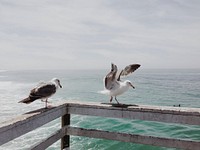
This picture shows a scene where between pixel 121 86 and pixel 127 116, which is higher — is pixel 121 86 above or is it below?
above

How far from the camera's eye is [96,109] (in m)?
3.04

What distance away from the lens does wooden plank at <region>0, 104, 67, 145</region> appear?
7.02ft

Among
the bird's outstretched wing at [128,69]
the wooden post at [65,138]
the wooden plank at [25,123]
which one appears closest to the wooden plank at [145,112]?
the wooden post at [65,138]

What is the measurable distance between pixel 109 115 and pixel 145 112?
43cm

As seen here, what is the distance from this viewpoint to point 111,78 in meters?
3.73

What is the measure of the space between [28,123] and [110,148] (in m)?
10.0

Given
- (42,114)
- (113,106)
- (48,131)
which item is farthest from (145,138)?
(48,131)

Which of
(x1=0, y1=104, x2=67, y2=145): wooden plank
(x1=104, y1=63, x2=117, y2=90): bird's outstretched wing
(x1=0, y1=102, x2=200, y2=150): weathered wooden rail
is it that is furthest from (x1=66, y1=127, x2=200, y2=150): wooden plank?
(x1=104, y1=63, x2=117, y2=90): bird's outstretched wing

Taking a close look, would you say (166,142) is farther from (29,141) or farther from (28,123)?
(29,141)

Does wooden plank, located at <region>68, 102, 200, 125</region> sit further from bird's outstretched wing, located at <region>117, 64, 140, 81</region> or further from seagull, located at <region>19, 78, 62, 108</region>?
bird's outstretched wing, located at <region>117, 64, 140, 81</region>

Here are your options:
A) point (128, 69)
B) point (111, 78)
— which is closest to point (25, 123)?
point (111, 78)

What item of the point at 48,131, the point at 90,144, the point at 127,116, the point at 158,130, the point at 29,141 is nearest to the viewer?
the point at 127,116

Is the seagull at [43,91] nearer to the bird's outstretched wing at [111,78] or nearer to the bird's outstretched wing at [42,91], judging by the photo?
the bird's outstretched wing at [42,91]

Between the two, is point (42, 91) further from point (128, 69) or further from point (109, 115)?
point (128, 69)
